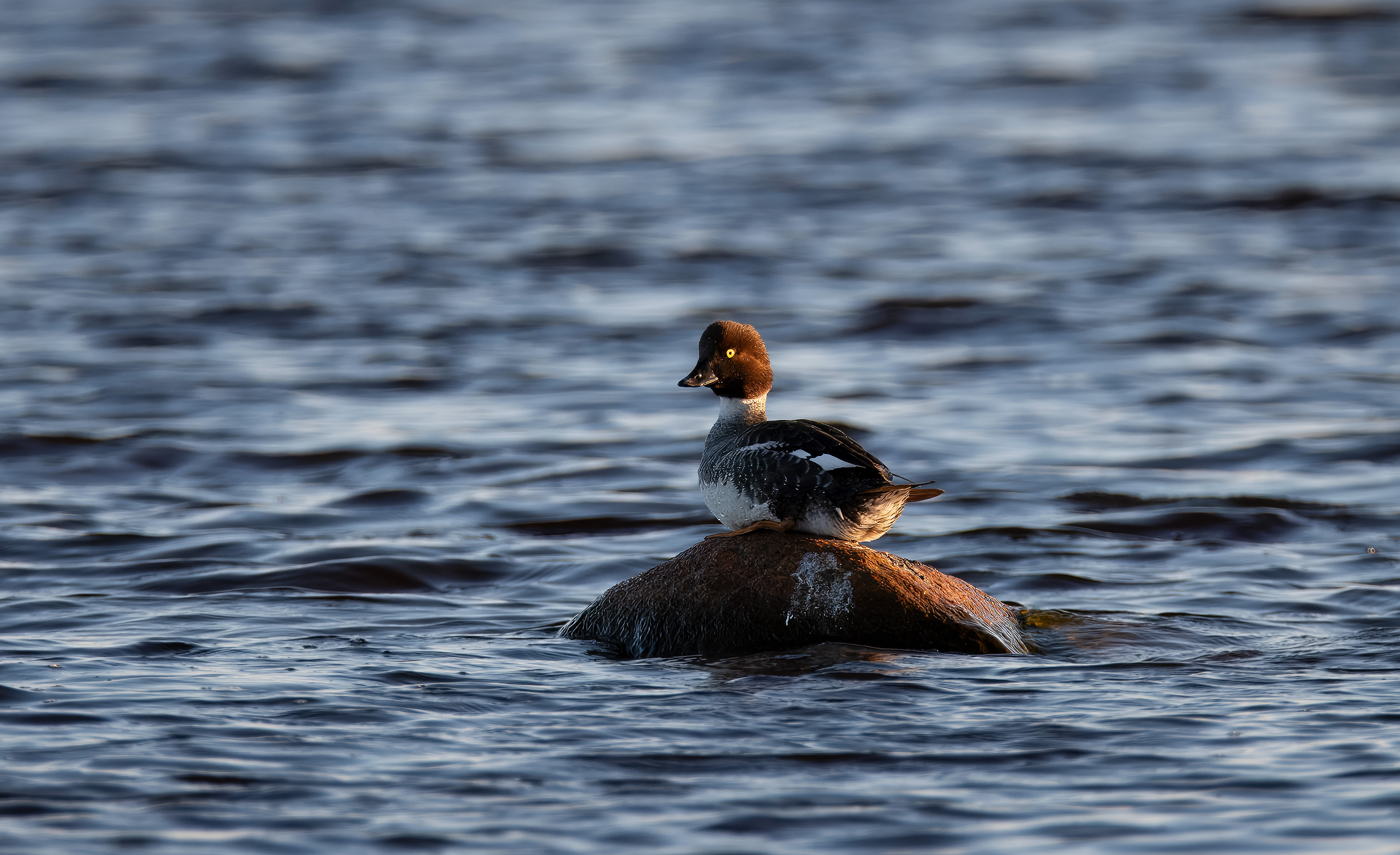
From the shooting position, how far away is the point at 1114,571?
8.68 metres

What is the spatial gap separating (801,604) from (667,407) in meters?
5.72

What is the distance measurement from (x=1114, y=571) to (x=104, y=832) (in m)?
5.42

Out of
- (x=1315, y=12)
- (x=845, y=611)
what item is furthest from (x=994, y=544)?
(x=1315, y=12)

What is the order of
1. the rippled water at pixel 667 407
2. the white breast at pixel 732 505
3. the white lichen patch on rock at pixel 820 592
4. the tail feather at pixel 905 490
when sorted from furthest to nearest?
the white lichen patch on rock at pixel 820 592 < the white breast at pixel 732 505 < the tail feather at pixel 905 490 < the rippled water at pixel 667 407

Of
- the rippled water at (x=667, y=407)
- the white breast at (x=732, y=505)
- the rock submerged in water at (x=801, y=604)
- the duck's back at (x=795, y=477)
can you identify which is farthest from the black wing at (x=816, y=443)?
the rippled water at (x=667, y=407)

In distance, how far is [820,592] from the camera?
21.9 ft

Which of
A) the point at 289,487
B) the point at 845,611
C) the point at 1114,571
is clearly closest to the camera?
the point at 845,611

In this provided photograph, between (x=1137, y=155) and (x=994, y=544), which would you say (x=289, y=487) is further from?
(x=1137, y=155)

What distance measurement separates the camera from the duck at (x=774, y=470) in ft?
20.6

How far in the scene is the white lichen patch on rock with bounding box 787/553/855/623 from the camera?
666cm

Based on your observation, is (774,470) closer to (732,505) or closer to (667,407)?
(732,505)

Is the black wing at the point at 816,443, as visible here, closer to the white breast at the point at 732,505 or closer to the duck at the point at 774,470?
the duck at the point at 774,470

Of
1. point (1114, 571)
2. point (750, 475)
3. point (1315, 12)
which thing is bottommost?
point (1114, 571)

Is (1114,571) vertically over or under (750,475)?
under
